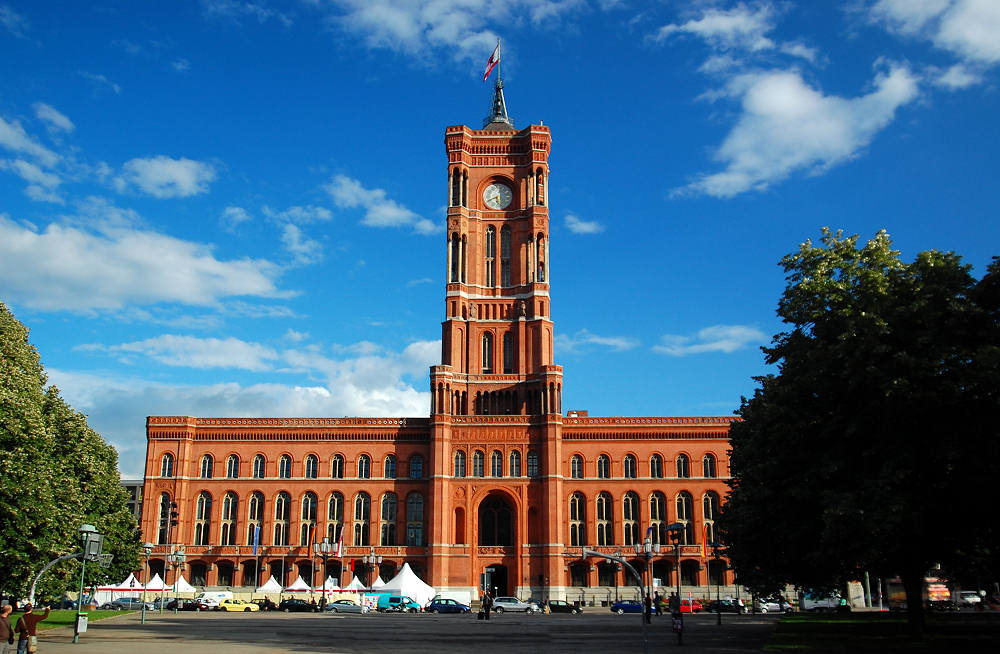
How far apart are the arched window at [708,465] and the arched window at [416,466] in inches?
1067

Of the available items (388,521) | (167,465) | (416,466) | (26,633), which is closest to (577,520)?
(416,466)

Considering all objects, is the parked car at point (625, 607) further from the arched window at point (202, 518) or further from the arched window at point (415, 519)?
the arched window at point (202, 518)

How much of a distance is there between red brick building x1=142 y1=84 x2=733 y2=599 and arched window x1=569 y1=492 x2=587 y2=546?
188 mm

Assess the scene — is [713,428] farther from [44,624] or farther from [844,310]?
[44,624]

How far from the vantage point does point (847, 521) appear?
29.8 m

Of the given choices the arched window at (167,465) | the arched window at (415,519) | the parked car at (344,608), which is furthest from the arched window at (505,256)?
the arched window at (167,465)

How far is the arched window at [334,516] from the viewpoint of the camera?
8450 centimetres

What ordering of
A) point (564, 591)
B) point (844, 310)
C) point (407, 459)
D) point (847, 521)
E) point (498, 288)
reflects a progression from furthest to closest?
1. point (498, 288)
2. point (407, 459)
3. point (564, 591)
4. point (844, 310)
5. point (847, 521)

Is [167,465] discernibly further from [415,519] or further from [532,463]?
[532,463]

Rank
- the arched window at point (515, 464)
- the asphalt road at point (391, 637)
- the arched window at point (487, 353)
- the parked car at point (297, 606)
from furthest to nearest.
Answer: the arched window at point (487, 353)
the arched window at point (515, 464)
the parked car at point (297, 606)
the asphalt road at point (391, 637)

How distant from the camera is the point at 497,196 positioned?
96125 millimetres

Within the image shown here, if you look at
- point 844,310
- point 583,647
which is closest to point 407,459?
point 583,647

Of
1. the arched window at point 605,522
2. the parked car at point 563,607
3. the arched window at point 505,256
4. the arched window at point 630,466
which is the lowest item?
the parked car at point 563,607

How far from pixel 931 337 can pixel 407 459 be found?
6155 centimetres
